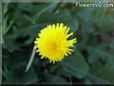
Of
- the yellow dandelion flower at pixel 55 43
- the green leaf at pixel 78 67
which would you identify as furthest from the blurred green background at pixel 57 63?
the yellow dandelion flower at pixel 55 43

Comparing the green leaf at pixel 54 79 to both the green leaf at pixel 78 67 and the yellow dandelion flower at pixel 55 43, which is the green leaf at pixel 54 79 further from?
the yellow dandelion flower at pixel 55 43

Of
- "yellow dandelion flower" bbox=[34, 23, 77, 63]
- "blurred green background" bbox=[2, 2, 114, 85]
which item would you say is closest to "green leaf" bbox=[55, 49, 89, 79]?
"blurred green background" bbox=[2, 2, 114, 85]

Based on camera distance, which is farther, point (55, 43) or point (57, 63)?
point (57, 63)

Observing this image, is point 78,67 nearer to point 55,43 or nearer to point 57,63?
point 57,63

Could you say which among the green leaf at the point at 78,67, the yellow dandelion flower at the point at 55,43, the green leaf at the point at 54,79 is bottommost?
the green leaf at the point at 54,79

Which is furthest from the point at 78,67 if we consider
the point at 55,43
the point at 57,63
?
the point at 55,43

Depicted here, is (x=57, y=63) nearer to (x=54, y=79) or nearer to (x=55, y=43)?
(x=54, y=79)

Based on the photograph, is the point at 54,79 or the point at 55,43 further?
the point at 54,79
